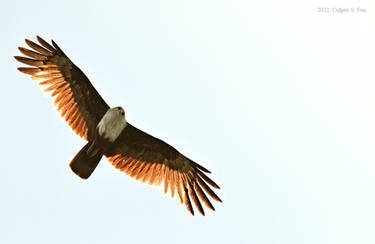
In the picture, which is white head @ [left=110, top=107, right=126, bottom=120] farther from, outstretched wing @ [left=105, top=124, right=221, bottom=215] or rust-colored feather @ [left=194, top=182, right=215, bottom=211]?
rust-colored feather @ [left=194, top=182, right=215, bottom=211]

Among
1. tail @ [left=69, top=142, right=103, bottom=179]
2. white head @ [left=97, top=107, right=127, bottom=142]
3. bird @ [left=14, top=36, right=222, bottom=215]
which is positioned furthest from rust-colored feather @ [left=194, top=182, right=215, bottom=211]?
tail @ [left=69, top=142, right=103, bottom=179]

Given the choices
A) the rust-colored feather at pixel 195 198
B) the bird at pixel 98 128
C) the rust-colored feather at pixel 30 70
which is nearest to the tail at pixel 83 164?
the bird at pixel 98 128

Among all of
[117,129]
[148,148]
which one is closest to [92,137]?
[117,129]

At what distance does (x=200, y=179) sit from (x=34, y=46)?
14.8ft

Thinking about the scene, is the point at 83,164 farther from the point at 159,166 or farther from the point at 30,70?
the point at 30,70

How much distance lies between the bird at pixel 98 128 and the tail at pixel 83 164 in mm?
353

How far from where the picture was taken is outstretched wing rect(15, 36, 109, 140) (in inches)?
390

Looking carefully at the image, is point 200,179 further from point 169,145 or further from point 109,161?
point 109,161

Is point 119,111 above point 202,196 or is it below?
above

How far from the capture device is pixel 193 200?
32.7 feet

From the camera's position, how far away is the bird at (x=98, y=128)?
389 inches

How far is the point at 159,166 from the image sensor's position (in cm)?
1030

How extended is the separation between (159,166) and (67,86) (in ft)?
8.61

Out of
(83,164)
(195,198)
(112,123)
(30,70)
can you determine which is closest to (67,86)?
(30,70)
